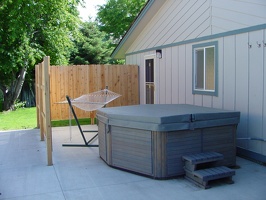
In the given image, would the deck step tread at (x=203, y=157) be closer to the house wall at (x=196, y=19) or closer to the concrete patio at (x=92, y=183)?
the concrete patio at (x=92, y=183)

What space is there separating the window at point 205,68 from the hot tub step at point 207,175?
2.29 meters

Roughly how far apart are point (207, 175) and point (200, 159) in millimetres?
283

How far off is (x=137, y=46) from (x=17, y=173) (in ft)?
21.7

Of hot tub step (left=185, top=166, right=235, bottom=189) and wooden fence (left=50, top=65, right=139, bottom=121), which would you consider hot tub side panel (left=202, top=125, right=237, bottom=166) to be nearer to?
hot tub step (left=185, top=166, right=235, bottom=189)

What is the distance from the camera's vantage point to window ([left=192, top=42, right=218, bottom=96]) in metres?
6.27

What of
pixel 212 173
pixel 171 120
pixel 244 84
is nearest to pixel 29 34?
pixel 244 84

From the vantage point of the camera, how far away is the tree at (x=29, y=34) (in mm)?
12742

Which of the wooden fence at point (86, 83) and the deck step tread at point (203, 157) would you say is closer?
the deck step tread at point (203, 157)

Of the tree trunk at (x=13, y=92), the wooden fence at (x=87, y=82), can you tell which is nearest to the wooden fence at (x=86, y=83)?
the wooden fence at (x=87, y=82)

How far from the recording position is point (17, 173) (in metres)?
4.89

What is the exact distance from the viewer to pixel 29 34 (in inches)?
535

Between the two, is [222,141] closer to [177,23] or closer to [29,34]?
[177,23]

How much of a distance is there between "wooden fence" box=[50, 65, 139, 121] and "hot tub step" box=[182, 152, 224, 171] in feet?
18.1

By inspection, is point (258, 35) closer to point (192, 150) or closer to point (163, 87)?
point (192, 150)
